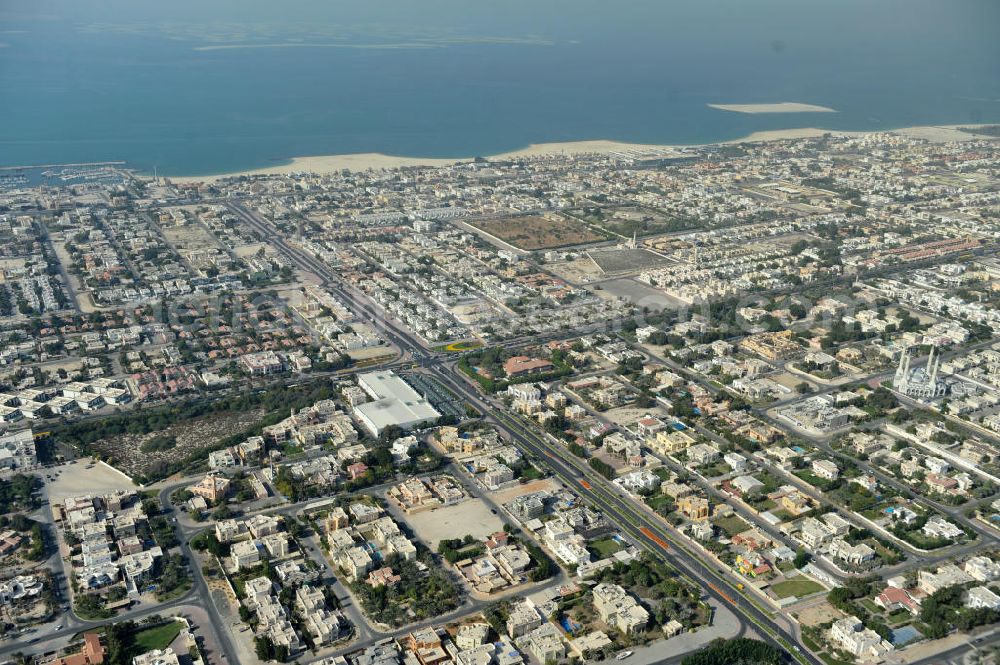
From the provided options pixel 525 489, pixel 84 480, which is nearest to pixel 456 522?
pixel 525 489

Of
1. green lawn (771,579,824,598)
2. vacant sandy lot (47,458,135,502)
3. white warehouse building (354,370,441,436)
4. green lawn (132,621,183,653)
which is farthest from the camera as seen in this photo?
white warehouse building (354,370,441,436)

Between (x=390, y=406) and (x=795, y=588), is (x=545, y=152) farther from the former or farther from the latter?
(x=795, y=588)

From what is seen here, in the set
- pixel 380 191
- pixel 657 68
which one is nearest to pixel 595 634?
pixel 380 191

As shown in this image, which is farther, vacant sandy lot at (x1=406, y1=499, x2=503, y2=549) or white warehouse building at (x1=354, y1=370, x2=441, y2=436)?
white warehouse building at (x1=354, y1=370, x2=441, y2=436)

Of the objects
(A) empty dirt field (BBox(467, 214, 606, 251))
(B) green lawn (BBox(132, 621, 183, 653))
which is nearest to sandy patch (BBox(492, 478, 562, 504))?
(B) green lawn (BBox(132, 621, 183, 653))

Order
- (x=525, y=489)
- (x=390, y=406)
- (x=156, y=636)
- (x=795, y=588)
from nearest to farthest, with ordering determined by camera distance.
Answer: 1. (x=156, y=636)
2. (x=795, y=588)
3. (x=525, y=489)
4. (x=390, y=406)

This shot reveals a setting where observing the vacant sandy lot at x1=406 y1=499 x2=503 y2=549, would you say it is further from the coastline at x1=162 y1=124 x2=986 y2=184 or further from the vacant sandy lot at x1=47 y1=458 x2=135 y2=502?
the coastline at x1=162 y1=124 x2=986 y2=184

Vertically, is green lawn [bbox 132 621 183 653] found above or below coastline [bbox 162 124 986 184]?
below

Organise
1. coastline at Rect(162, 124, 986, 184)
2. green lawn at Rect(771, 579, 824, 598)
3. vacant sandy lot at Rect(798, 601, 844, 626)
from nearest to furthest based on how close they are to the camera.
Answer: vacant sandy lot at Rect(798, 601, 844, 626) → green lawn at Rect(771, 579, 824, 598) → coastline at Rect(162, 124, 986, 184)
